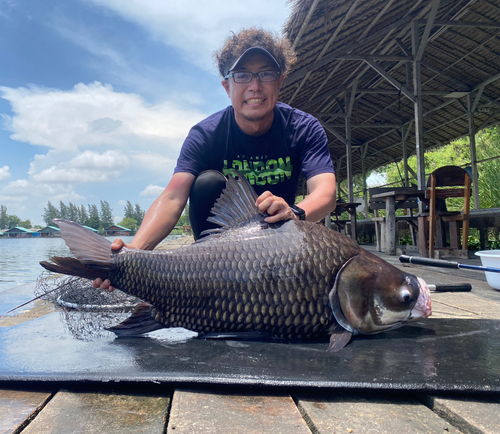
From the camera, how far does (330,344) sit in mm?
1432

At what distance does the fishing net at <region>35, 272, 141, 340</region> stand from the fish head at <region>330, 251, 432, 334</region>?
44.6 inches

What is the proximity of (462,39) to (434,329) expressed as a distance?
991cm

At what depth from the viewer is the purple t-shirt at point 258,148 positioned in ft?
8.77

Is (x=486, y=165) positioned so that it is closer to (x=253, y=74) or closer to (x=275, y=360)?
(x=253, y=74)

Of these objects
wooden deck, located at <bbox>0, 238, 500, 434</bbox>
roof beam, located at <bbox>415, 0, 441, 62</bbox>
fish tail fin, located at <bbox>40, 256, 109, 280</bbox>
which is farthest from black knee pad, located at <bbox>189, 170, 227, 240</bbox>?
roof beam, located at <bbox>415, 0, 441, 62</bbox>

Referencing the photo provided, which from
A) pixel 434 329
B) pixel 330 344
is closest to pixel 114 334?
pixel 330 344

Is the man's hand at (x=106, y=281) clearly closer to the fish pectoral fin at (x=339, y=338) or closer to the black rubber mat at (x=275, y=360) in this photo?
the black rubber mat at (x=275, y=360)

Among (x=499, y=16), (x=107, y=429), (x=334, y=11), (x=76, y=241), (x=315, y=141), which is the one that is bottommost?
(x=107, y=429)

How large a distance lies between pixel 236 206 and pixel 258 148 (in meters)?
1.05

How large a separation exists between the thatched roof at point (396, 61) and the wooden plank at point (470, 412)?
623 cm

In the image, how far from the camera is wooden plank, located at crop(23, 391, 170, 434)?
927 mm

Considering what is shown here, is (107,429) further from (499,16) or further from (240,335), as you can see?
(499,16)

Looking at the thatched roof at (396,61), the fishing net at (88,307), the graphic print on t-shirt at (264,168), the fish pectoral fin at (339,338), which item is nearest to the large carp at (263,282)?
the fish pectoral fin at (339,338)

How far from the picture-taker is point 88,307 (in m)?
2.60
